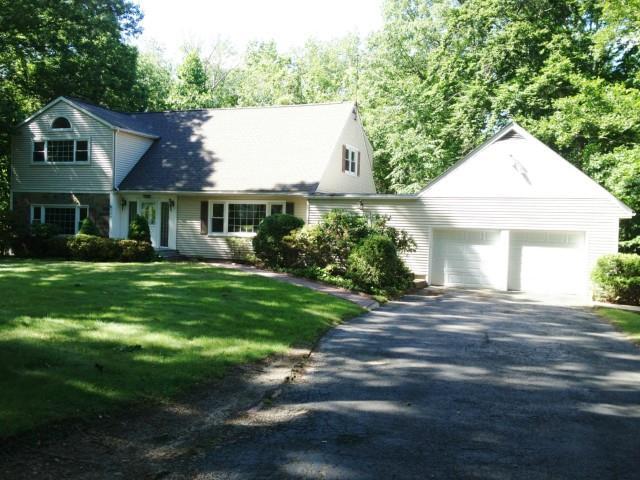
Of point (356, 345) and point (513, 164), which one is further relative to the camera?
point (513, 164)

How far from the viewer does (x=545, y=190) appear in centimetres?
1825

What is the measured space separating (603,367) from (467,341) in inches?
91.6

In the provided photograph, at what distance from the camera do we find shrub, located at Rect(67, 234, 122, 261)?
19.9 metres

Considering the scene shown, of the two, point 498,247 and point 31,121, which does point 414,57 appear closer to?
point 498,247

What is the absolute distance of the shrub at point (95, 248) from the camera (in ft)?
65.3

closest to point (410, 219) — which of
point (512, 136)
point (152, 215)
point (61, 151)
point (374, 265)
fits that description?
point (374, 265)

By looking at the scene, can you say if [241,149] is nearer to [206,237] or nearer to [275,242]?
[206,237]

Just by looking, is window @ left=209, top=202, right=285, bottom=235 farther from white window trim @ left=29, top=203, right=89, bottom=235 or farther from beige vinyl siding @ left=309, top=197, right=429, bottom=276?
white window trim @ left=29, top=203, right=89, bottom=235

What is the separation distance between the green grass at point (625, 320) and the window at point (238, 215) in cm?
1239

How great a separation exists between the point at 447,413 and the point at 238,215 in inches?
698

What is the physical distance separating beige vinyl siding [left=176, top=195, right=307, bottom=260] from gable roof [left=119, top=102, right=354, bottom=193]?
624 millimetres

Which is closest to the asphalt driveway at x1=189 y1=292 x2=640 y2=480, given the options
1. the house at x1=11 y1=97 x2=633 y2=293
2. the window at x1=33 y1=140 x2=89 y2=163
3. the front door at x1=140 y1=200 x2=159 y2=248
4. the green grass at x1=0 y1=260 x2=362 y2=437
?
the green grass at x1=0 y1=260 x2=362 y2=437

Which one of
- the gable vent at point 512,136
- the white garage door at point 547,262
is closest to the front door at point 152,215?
the gable vent at point 512,136

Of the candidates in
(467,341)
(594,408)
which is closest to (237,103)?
(467,341)
